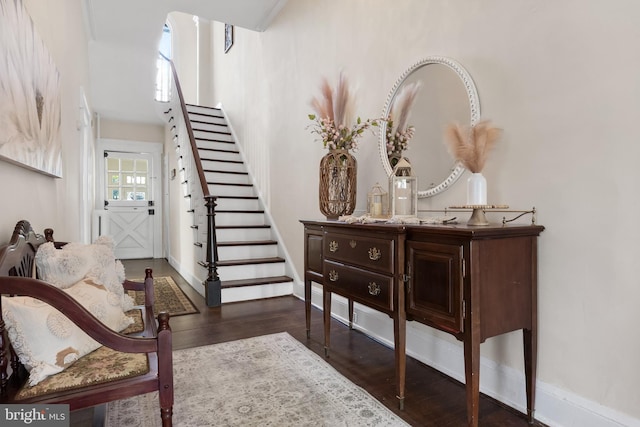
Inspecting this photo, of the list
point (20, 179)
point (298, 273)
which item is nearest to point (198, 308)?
point (298, 273)

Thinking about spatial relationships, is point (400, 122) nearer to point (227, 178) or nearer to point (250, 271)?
point (250, 271)

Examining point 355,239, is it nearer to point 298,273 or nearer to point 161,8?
point 298,273

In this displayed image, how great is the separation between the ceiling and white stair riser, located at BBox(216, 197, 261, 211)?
2243mm

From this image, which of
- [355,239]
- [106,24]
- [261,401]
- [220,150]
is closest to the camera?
[261,401]

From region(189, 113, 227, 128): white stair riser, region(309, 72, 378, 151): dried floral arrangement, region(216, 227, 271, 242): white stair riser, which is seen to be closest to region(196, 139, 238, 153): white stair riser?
region(189, 113, 227, 128): white stair riser

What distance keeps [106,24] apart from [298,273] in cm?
369

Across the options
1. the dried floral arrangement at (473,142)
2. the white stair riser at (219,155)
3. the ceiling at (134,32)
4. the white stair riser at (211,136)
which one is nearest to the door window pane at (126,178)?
the ceiling at (134,32)

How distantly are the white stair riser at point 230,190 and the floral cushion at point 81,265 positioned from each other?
119 inches

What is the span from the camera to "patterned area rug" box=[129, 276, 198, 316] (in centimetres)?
348

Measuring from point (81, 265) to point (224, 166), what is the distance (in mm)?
4023

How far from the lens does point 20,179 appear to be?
5.51 ft

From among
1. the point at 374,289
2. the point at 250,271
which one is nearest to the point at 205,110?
the point at 250,271

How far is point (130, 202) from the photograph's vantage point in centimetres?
727

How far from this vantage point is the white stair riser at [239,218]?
4664mm
